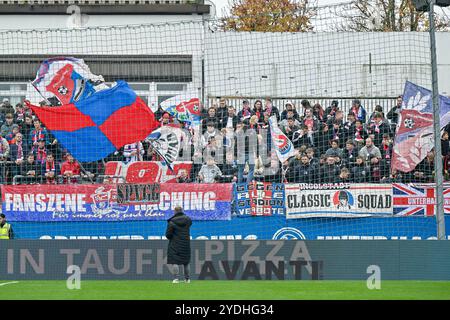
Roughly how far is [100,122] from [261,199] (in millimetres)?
4625

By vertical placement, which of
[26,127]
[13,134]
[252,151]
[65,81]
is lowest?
[252,151]

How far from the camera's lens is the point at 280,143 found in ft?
84.4

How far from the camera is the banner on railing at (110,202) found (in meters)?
25.4

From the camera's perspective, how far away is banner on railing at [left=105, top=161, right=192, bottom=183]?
2572cm

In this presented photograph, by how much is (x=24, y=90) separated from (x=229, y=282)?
414 inches

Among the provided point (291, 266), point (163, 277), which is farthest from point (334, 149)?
point (163, 277)

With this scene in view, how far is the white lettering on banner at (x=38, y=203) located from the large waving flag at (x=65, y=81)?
281 cm

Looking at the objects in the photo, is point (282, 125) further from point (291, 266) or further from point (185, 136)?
point (291, 266)

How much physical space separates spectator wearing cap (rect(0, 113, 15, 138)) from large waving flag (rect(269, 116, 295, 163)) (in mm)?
6660

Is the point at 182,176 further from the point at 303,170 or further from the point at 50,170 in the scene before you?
the point at 50,170

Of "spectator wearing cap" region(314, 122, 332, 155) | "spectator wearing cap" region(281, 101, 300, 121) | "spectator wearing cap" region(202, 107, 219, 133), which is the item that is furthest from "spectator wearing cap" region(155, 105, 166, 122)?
"spectator wearing cap" region(314, 122, 332, 155)

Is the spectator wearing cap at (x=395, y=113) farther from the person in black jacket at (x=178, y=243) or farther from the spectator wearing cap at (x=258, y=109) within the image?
the person in black jacket at (x=178, y=243)

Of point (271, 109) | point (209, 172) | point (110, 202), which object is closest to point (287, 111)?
point (271, 109)

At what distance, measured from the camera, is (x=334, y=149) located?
25.5m
